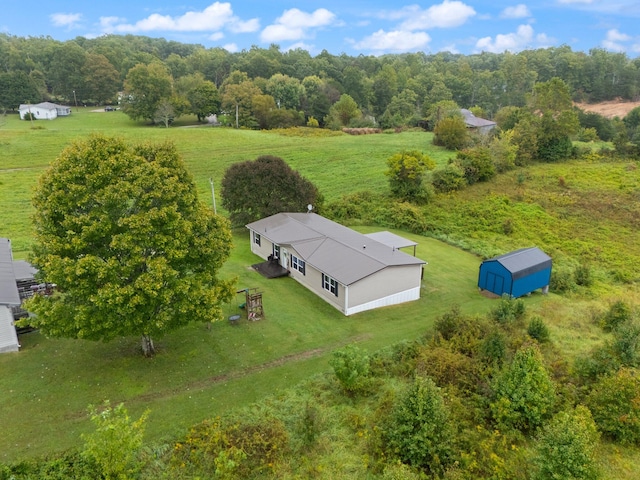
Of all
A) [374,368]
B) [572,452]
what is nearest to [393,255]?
[374,368]

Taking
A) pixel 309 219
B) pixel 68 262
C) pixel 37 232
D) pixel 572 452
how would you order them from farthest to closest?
1. pixel 309 219
2. pixel 37 232
3. pixel 68 262
4. pixel 572 452

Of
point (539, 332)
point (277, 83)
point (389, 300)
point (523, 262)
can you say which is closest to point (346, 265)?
point (389, 300)

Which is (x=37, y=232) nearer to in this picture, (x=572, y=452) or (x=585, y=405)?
(x=572, y=452)

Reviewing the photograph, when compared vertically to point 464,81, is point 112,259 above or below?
below

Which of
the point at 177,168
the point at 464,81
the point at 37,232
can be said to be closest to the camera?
the point at 37,232

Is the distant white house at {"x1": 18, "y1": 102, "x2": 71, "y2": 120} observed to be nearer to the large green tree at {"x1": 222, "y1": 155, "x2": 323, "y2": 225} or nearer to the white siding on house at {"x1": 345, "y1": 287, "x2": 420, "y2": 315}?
the large green tree at {"x1": 222, "y1": 155, "x2": 323, "y2": 225}

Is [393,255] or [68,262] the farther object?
[393,255]

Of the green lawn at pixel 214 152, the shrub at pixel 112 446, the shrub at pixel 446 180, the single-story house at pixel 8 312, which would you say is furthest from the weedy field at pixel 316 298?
the shrub at pixel 112 446
